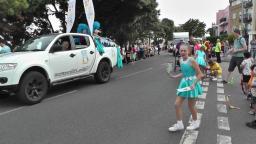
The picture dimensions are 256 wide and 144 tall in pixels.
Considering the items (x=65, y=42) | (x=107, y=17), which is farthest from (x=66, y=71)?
(x=107, y=17)

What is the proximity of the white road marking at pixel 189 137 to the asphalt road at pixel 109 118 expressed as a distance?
0.08 meters

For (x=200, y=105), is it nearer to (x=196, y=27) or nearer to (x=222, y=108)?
(x=222, y=108)

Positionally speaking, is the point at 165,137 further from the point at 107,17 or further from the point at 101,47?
the point at 107,17

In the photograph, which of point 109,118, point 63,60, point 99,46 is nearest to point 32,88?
point 63,60

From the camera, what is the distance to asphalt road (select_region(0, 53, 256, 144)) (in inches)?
199

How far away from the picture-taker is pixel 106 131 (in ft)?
17.7

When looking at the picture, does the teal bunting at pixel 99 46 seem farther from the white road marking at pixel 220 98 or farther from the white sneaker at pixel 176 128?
the white sneaker at pixel 176 128

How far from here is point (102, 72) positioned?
11.0 meters

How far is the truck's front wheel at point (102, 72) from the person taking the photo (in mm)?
10789

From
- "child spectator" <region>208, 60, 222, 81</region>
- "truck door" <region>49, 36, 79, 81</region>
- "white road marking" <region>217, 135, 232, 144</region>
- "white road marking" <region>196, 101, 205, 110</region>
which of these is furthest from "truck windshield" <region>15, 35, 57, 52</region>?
"child spectator" <region>208, 60, 222, 81</region>

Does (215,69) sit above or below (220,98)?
above

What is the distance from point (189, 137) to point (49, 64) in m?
4.80

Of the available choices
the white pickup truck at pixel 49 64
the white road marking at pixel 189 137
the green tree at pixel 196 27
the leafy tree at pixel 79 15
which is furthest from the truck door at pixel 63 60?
the green tree at pixel 196 27

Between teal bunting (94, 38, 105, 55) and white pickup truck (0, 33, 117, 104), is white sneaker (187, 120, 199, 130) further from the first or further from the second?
teal bunting (94, 38, 105, 55)
